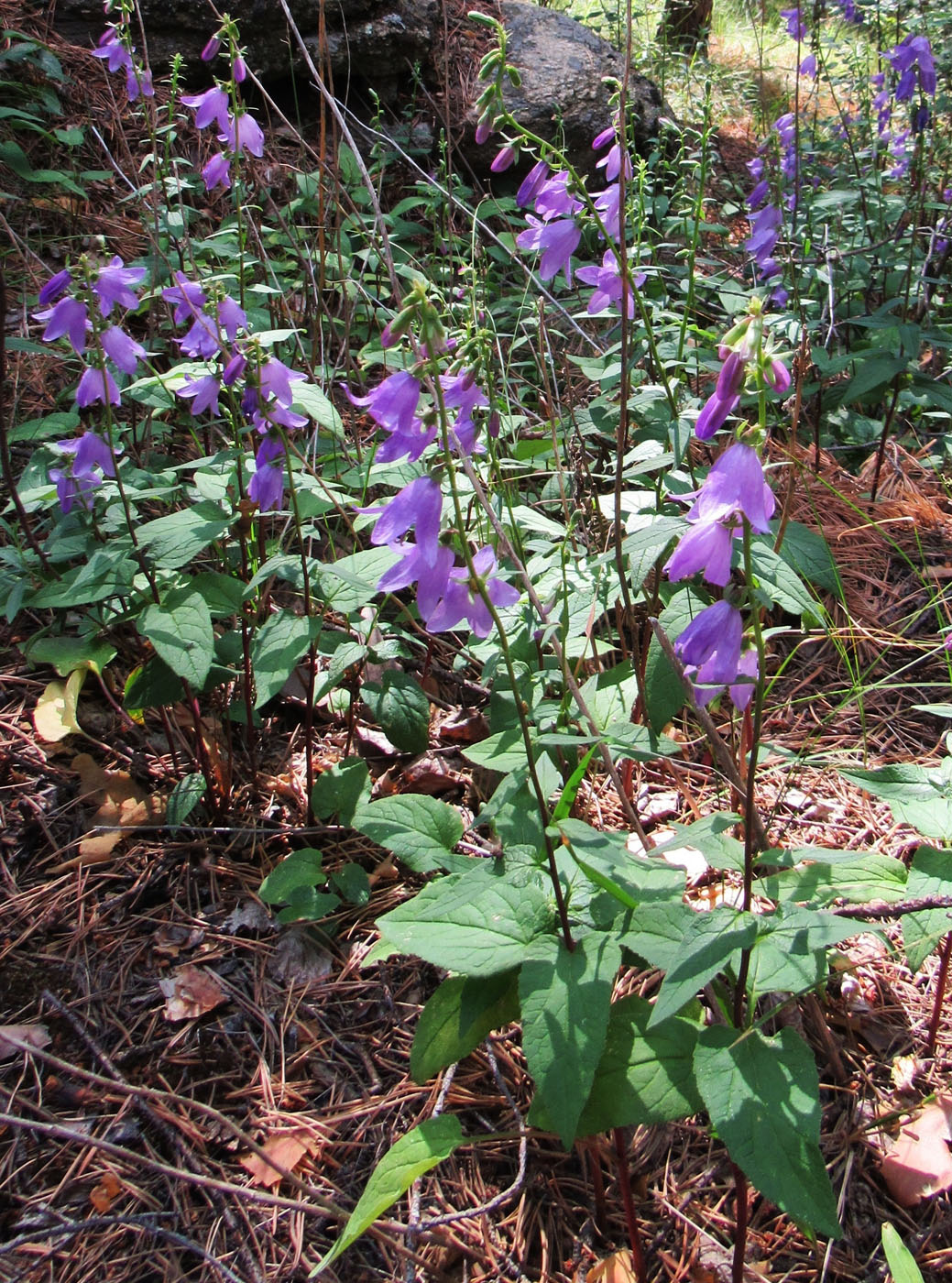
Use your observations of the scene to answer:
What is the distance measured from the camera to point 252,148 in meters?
2.64

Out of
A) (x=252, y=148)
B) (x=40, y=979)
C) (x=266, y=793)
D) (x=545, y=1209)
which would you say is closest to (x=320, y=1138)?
(x=545, y=1209)

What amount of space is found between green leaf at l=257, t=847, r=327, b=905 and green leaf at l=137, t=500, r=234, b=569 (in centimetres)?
70

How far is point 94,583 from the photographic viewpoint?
2045 mm

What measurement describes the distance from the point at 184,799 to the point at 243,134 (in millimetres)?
1867

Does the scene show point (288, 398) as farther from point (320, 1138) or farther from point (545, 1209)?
point (545, 1209)

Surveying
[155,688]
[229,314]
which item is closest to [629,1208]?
[155,688]

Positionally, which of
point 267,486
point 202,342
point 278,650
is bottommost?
point 278,650

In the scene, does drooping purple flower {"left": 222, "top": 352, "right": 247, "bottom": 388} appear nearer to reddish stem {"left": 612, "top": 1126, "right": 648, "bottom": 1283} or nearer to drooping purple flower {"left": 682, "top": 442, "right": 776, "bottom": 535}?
drooping purple flower {"left": 682, "top": 442, "right": 776, "bottom": 535}

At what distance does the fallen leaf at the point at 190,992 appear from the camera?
1.89 metres

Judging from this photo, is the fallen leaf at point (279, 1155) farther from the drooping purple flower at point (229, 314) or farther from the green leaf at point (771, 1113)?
the drooping purple flower at point (229, 314)

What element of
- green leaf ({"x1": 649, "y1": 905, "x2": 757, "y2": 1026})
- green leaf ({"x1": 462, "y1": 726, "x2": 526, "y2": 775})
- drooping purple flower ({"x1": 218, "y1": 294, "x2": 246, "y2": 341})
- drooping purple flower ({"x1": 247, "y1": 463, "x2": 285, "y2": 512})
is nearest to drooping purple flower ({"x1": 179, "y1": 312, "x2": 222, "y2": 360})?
drooping purple flower ({"x1": 218, "y1": 294, "x2": 246, "y2": 341})

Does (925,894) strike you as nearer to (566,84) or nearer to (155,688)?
(155,688)

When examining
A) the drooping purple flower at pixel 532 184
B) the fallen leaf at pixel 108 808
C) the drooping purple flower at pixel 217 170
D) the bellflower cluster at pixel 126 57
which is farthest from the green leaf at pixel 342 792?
the bellflower cluster at pixel 126 57

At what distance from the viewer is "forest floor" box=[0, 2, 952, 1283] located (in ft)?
4.93
